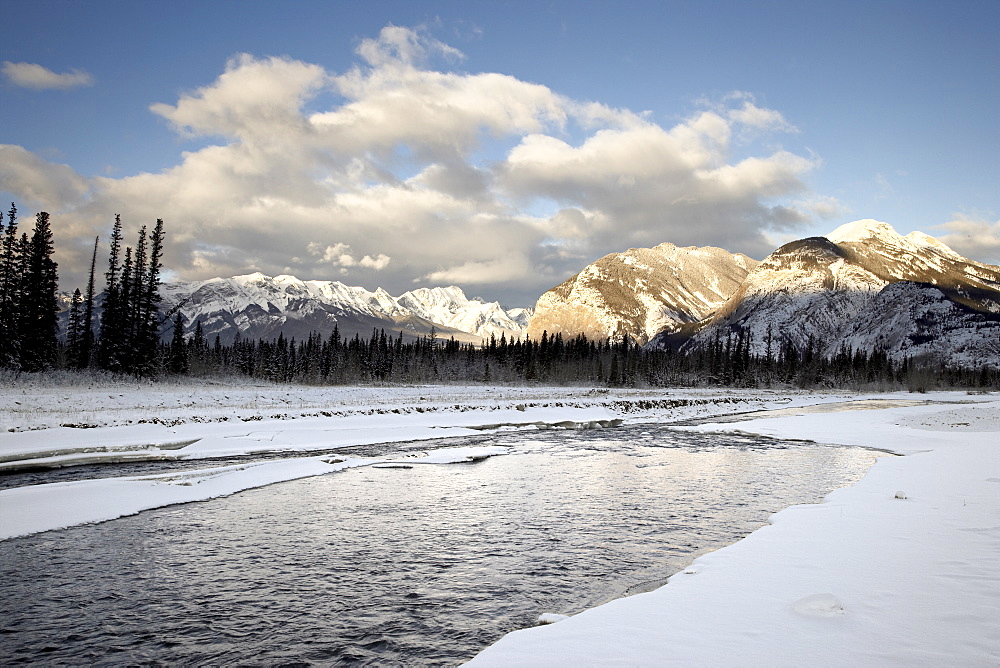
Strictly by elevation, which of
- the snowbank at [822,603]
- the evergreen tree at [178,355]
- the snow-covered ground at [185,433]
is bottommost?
the snow-covered ground at [185,433]

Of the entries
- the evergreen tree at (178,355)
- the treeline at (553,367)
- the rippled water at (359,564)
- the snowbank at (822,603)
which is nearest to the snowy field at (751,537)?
the snowbank at (822,603)

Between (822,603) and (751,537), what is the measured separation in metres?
4.56

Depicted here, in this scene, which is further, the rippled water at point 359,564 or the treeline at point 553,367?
the treeline at point 553,367

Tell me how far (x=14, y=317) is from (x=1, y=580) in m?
61.5

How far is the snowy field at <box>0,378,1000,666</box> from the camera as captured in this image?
593 centimetres

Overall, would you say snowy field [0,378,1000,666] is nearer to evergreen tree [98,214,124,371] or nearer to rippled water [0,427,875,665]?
rippled water [0,427,875,665]

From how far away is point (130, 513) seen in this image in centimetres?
→ 1367

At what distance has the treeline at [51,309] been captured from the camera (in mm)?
54844

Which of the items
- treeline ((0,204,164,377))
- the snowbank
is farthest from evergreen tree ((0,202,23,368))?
the snowbank

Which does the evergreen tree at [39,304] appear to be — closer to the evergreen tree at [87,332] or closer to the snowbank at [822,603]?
the evergreen tree at [87,332]

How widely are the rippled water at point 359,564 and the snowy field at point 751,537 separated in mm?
1198

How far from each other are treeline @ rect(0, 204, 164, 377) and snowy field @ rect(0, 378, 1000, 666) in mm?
26023

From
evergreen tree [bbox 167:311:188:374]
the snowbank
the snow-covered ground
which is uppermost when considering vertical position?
evergreen tree [bbox 167:311:188:374]

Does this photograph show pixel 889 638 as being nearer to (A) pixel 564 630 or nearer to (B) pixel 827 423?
(A) pixel 564 630
